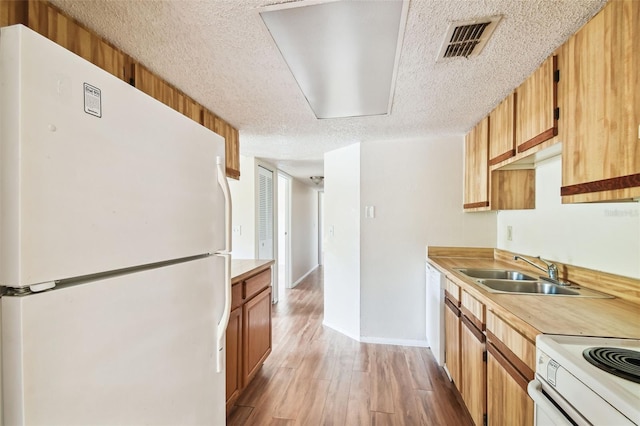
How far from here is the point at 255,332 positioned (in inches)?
86.6

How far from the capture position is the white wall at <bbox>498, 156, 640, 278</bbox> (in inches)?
54.2

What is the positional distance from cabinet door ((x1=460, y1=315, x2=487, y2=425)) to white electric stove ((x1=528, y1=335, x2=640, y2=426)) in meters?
0.57

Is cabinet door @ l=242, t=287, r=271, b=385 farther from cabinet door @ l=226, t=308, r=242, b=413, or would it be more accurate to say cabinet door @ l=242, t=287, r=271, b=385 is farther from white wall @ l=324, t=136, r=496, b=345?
white wall @ l=324, t=136, r=496, b=345

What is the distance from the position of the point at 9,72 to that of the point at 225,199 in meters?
0.75

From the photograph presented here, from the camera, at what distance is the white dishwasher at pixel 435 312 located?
2359 millimetres

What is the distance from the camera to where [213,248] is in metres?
1.15

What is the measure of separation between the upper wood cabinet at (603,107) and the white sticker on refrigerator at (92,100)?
5.27ft

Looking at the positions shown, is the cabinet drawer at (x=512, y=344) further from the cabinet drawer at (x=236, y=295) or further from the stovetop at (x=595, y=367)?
the cabinet drawer at (x=236, y=295)

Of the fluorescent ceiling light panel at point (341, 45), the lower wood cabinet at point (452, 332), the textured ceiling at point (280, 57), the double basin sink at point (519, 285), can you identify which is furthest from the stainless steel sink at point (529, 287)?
the fluorescent ceiling light panel at point (341, 45)

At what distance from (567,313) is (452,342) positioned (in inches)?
42.3

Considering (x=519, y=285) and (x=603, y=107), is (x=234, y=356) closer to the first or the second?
(x=519, y=285)

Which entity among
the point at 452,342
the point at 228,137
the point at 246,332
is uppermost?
the point at 228,137

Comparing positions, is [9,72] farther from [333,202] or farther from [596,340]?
[333,202]

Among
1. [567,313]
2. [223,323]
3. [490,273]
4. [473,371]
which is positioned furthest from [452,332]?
[223,323]
